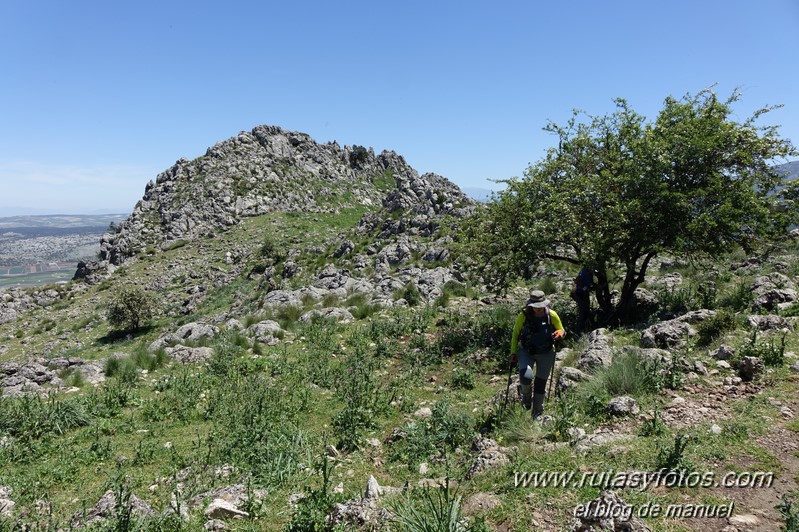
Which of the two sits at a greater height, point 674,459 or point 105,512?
point 674,459

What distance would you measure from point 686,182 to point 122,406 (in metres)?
15.2

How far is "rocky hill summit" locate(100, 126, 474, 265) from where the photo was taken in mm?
41281

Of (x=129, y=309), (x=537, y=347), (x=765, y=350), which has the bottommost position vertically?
(x=129, y=309)

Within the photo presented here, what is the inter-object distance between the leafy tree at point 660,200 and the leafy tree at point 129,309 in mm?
23788

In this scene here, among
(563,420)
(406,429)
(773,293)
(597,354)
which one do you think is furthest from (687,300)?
(406,429)

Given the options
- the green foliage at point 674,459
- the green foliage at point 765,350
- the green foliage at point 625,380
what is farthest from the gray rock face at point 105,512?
the green foliage at point 765,350

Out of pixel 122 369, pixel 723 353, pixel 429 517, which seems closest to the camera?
pixel 429 517

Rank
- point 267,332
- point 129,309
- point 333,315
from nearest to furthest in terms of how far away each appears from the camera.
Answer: point 267,332 < point 333,315 < point 129,309

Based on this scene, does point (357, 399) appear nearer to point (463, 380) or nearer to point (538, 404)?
point (463, 380)

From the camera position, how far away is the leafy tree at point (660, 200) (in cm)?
1089

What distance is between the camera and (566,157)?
13594 mm

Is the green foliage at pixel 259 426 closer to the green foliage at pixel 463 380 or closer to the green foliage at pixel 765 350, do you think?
the green foliage at pixel 463 380

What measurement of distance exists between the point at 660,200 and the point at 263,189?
55.5m

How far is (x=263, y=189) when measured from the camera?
194 feet
